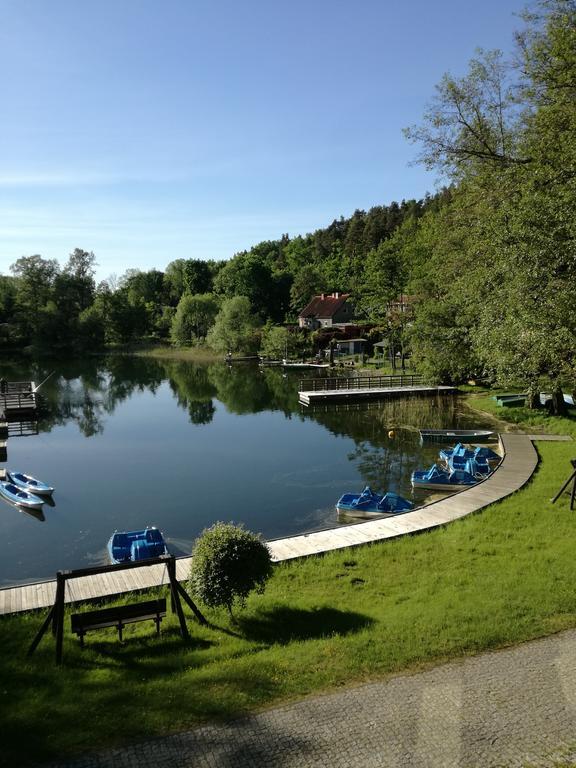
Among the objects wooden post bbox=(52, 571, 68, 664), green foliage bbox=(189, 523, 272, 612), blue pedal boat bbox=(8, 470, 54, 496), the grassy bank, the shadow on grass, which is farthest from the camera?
the grassy bank

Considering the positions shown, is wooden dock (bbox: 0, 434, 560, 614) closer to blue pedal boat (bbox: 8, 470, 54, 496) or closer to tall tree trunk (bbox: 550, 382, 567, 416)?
tall tree trunk (bbox: 550, 382, 567, 416)

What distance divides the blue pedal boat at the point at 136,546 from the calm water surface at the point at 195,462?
2.62 ft

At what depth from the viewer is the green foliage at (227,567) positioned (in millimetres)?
9711

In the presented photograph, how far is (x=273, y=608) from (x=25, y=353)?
327ft

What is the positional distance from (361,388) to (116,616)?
4100 cm

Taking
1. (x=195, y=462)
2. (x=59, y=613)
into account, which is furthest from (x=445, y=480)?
(x=59, y=613)

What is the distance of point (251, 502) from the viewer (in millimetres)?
21109

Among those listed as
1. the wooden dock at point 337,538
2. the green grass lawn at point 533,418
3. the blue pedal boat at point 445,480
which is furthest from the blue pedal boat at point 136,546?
the green grass lawn at point 533,418

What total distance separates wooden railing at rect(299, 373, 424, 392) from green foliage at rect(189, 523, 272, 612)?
38.8 m

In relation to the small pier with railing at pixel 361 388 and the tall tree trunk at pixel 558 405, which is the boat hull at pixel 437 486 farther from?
the small pier with railing at pixel 361 388

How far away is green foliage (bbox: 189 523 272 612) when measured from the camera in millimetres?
9711

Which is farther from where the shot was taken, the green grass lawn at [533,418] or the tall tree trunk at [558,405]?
the tall tree trunk at [558,405]

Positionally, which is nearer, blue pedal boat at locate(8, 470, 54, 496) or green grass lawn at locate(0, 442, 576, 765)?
A: green grass lawn at locate(0, 442, 576, 765)

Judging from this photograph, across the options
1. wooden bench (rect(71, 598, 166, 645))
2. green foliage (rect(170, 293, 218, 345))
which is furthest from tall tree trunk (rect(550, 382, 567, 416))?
green foliage (rect(170, 293, 218, 345))
